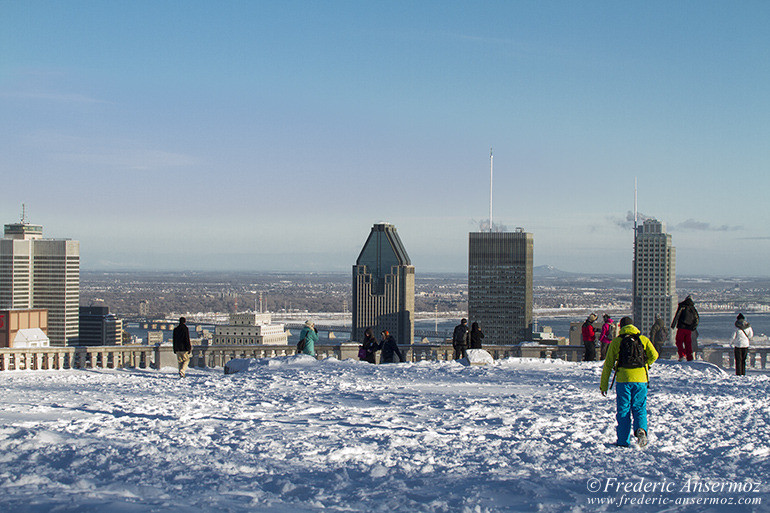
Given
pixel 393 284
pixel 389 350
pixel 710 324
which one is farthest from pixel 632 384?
pixel 393 284

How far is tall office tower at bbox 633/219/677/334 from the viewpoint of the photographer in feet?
537

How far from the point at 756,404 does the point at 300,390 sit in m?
7.94

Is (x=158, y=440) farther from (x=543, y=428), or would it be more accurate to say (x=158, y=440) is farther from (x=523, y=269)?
(x=523, y=269)

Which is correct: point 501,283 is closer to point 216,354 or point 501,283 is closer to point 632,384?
point 216,354

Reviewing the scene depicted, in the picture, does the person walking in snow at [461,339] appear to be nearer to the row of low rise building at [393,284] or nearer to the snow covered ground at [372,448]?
the snow covered ground at [372,448]

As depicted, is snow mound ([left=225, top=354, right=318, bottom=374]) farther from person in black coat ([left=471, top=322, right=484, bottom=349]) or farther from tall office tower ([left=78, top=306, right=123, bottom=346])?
tall office tower ([left=78, top=306, right=123, bottom=346])

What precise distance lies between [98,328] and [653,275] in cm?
10656

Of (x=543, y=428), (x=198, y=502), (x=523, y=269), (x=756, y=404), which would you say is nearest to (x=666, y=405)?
(x=756, y=404)

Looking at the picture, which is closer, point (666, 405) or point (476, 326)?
point (666, 405)

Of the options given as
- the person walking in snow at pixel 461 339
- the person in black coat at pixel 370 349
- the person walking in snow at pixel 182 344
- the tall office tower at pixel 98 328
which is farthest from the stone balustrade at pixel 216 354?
the tall office tower at pixel 98 328

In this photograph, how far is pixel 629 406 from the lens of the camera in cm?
991

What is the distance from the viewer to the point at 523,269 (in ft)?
489

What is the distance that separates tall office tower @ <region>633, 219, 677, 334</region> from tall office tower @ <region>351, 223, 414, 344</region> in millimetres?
46331

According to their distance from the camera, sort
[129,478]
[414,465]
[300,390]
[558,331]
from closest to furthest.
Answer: [129,478] < [414,465] < [300,390] < [558,331]
